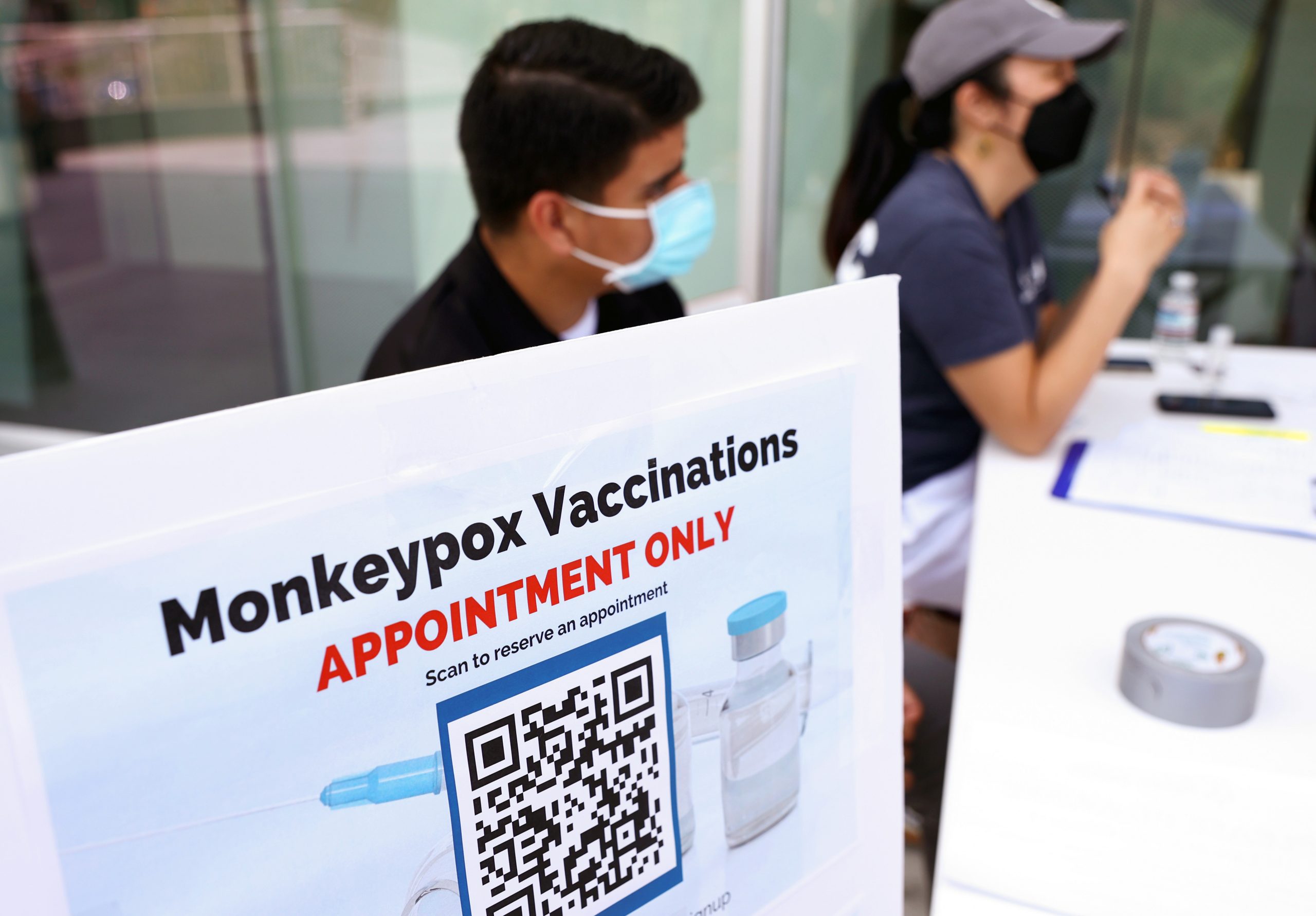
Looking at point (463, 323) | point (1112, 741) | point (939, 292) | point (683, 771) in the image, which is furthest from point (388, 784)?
point (939, 292)

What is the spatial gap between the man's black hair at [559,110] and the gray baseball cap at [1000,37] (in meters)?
0.54

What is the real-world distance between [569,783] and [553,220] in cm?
89

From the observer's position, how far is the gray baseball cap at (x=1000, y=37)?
146 centimetres

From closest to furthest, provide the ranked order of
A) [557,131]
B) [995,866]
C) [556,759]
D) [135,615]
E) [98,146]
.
Result: [135,615] → [556,759] → [995,866] → [557,131] → [98,146]

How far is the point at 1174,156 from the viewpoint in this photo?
2510 mm

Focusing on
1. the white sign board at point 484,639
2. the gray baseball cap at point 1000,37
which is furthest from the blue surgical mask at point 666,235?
the white sign board at point 484,639

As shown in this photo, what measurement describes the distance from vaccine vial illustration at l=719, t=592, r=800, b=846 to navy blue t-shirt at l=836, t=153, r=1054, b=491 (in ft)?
3.33

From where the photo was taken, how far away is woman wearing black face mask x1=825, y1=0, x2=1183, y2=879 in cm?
140

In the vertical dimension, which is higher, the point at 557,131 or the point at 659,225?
the point at 557,131

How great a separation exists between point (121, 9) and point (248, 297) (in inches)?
30.1

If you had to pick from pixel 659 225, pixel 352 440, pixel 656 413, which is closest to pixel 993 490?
pixel 659 225

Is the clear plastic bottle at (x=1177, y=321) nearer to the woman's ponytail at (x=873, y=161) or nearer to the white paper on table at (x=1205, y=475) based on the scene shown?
the white paper on table at (x=1205, y=475)

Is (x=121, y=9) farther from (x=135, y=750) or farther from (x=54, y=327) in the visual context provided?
(x=135, y=750)

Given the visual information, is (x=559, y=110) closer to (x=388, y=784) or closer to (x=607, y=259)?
(x=607, y=259)
